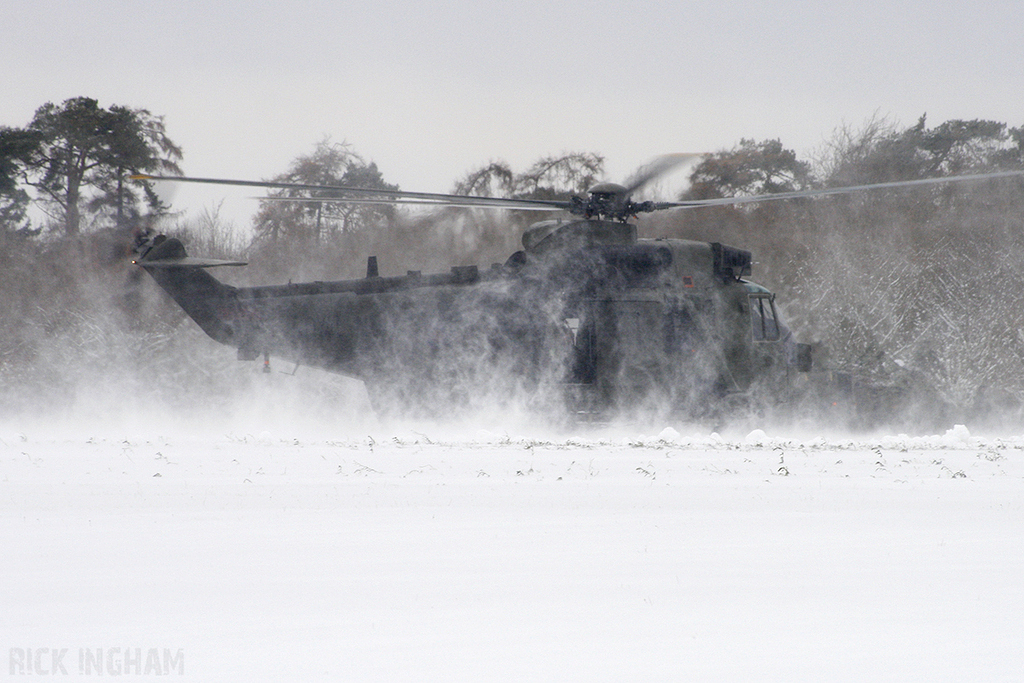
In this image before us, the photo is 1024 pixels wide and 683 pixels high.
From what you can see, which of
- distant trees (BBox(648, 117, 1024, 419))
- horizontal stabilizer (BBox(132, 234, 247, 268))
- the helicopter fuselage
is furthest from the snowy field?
distant trees (BBox(648, 117, 1024, 419))

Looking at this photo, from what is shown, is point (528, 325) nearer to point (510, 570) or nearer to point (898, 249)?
point (510, 570)

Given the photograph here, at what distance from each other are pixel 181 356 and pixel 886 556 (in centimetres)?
1644

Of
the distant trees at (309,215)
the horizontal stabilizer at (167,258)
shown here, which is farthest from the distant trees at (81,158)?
the horizontal stabilizer at (167,258)

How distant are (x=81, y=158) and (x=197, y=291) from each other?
16199 millimetres

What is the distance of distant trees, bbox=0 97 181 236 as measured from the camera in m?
24.1

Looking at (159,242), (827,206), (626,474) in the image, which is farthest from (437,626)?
(827,206)

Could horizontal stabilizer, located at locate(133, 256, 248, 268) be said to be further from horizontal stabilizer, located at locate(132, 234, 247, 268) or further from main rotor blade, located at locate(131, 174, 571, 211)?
main rotor blade, located at locate(131, 174, 571, 211)

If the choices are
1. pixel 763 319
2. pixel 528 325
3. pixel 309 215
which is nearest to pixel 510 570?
pixel 528 325

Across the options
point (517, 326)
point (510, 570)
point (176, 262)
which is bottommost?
point (510, 570)

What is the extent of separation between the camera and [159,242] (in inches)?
461

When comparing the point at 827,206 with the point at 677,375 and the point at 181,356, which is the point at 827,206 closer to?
the point at 677,375

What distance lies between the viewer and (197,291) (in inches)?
457

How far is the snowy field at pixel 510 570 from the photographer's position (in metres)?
3.36

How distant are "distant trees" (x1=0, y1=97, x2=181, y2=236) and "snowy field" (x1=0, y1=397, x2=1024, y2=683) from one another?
16.9 metres
